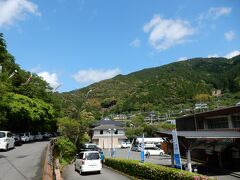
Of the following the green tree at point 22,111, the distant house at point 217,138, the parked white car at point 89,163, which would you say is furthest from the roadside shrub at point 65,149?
the distant house at point 217,138

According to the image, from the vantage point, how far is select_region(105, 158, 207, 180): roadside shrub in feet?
45.6

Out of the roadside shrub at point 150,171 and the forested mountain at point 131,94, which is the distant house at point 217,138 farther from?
the forested mountain at point 131,94

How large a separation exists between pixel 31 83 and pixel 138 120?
152ft

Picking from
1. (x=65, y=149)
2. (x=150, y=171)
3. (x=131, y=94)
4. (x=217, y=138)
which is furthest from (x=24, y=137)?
(x=131, y=94)

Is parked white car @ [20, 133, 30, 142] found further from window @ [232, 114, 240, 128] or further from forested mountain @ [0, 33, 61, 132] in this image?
window @ [232, 114, 240, 128]

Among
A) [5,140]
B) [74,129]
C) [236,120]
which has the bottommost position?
[5,140]

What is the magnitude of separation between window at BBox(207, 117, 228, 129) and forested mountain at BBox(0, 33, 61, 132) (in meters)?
25.9

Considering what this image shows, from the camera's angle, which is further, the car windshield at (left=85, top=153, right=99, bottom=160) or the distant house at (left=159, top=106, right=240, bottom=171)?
the distant house at (left=159, top=106, right=240, bottom=171)

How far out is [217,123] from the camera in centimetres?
3112

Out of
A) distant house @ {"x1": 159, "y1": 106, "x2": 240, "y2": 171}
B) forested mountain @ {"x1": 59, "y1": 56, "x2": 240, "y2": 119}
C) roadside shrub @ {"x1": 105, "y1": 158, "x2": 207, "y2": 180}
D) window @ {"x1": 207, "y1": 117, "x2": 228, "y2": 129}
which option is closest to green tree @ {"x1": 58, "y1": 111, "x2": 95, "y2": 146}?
roadside shrub @ {"x1": 105, "y1": 158, "x2": 207, "y2": 180}

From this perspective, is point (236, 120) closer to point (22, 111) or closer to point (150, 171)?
point (150, 171)

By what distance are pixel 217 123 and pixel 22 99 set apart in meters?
28.9

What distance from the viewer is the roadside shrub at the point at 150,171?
1390cm

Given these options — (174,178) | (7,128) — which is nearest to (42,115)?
(7,128)
